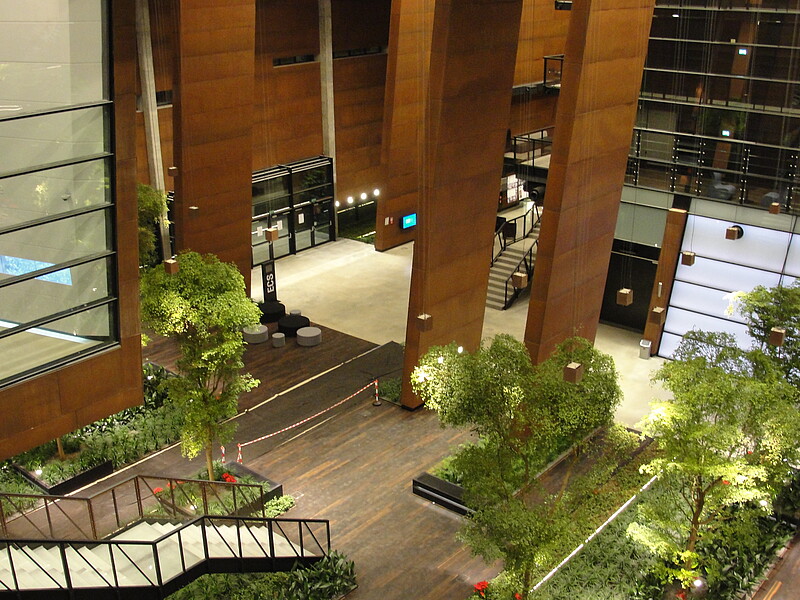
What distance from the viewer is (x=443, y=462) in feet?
63.0

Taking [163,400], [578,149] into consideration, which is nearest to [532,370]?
[578,149]

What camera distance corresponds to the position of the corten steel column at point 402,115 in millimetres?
28703

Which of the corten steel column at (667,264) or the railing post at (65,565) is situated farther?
the corten steel column at (667,264)

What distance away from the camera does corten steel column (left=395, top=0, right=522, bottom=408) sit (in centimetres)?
1838

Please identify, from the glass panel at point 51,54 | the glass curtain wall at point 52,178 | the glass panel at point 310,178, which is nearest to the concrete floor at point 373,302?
the glass panel at point 310,178

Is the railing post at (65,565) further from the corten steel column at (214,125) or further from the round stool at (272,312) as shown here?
the round stool at (272,312)

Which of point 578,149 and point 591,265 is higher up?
point 578,149

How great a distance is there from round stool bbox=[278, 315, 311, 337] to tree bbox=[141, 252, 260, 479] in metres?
8.30

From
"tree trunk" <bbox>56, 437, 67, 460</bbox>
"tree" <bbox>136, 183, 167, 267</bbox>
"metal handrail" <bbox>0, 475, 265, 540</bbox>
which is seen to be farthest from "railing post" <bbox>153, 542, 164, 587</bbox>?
"tree" <bbox>136, 183, 167, 267</bbox>

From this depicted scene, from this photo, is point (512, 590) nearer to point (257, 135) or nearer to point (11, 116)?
point (11, 116)

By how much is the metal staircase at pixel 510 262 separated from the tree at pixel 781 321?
32.4 ft

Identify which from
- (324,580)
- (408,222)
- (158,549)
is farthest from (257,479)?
(408,222)

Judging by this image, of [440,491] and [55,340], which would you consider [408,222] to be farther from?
[55,340]

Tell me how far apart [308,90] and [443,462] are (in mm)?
16528
